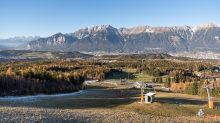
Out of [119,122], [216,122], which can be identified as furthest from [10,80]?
[216,122]

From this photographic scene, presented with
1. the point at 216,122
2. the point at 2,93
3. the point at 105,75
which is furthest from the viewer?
the point at 105,75

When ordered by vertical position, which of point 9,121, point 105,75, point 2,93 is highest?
point 9,121

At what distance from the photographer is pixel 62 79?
7631cm

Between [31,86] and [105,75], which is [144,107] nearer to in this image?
[31,86]

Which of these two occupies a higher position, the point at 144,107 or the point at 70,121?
the point at 70,121

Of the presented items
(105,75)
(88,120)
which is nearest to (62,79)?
(88,120)

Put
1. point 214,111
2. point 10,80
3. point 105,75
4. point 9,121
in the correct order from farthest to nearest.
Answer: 1. point 105,75
2. point 10,80
3. point 214,111
4. point 9,121

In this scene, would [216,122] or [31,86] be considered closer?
[216,122]

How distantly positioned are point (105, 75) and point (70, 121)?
155354 mm

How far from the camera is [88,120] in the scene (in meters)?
20.3

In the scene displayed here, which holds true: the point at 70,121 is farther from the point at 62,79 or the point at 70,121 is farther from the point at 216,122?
the point at 62,79

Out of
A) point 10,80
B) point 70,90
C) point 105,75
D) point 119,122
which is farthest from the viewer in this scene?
point 105,75

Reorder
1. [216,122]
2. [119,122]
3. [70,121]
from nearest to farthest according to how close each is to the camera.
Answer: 1. [70,121]
2. [119,122]
3. [216,122]

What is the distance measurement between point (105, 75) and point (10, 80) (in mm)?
128404
